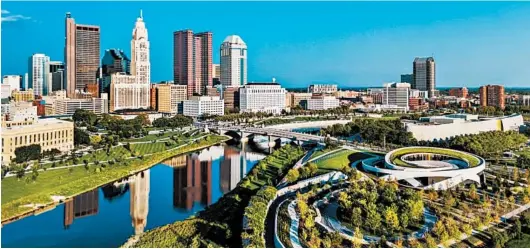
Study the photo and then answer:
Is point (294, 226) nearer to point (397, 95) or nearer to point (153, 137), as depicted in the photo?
point (153, 137)

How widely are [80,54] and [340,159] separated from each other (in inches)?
1070

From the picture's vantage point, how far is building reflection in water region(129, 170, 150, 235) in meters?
8.43

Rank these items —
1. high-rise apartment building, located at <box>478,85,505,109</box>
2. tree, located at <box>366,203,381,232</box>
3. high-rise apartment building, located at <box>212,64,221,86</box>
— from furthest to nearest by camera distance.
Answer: high-rise apartment building, located at <box>212,64,221,86</box> < high-rise apartment building, located at <box>478,85,505,109</box> < tree, located at <box>366,203,381,232</box>

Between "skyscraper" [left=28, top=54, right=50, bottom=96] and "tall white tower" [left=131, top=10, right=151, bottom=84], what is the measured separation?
10.7 metres

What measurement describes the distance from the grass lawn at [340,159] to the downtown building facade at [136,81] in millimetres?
19135

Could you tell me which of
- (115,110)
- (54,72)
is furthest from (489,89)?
(54,72)

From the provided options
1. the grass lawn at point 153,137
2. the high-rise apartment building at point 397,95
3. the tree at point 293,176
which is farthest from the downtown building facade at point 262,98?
the tree at point 293,176

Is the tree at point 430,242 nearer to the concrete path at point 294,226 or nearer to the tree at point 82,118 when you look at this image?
the concrete path at point 294,226

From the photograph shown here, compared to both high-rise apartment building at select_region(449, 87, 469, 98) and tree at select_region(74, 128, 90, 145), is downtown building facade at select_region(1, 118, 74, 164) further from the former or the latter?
high-rise apartment building at select_region(449, 87, 469, 98)

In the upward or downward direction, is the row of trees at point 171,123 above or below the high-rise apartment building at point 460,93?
below

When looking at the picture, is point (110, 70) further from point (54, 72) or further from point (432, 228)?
point (432, 228)

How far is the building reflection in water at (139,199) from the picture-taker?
843cm

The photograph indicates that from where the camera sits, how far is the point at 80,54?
33.8 m

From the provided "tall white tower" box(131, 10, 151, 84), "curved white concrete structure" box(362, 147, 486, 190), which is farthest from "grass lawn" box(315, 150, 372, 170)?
"tall white tower" box(131, 10, 151, 84)
